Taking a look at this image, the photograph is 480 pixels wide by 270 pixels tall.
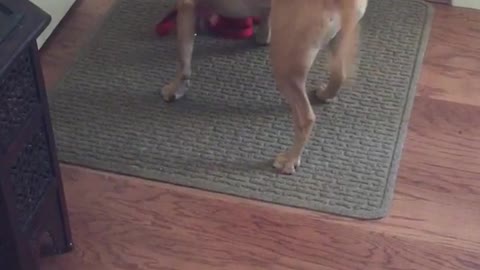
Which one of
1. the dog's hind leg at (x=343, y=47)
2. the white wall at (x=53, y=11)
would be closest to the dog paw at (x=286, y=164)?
the dog's hind leg at (x=343, y=47)

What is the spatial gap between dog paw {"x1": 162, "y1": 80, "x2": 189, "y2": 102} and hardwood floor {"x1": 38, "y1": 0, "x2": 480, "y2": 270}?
0.23 meters

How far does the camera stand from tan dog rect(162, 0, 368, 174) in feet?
4.72

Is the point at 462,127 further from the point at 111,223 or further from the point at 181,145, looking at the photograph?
the point at 111,223

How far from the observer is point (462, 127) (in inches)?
68.6

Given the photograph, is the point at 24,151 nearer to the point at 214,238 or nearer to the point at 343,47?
the point at 214,238

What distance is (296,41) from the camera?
1.46 meters

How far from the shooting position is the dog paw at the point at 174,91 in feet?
5.78

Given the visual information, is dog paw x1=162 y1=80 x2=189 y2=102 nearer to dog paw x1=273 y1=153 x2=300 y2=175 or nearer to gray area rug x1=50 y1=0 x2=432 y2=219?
gray area rug x1=50 y1=0 x2=432 y2=219

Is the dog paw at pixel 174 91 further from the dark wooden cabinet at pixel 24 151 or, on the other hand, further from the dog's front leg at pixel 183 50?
the dark wooden cabinet at pixel 24 151

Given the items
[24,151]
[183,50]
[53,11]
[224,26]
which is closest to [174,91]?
[183,50]

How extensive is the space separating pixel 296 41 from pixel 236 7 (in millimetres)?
196

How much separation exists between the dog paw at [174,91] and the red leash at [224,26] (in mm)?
206

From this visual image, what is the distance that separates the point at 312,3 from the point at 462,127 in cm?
51

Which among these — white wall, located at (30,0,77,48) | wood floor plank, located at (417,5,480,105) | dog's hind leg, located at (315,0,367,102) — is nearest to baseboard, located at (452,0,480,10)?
wood floor plank, located at (417,5,480,105)
